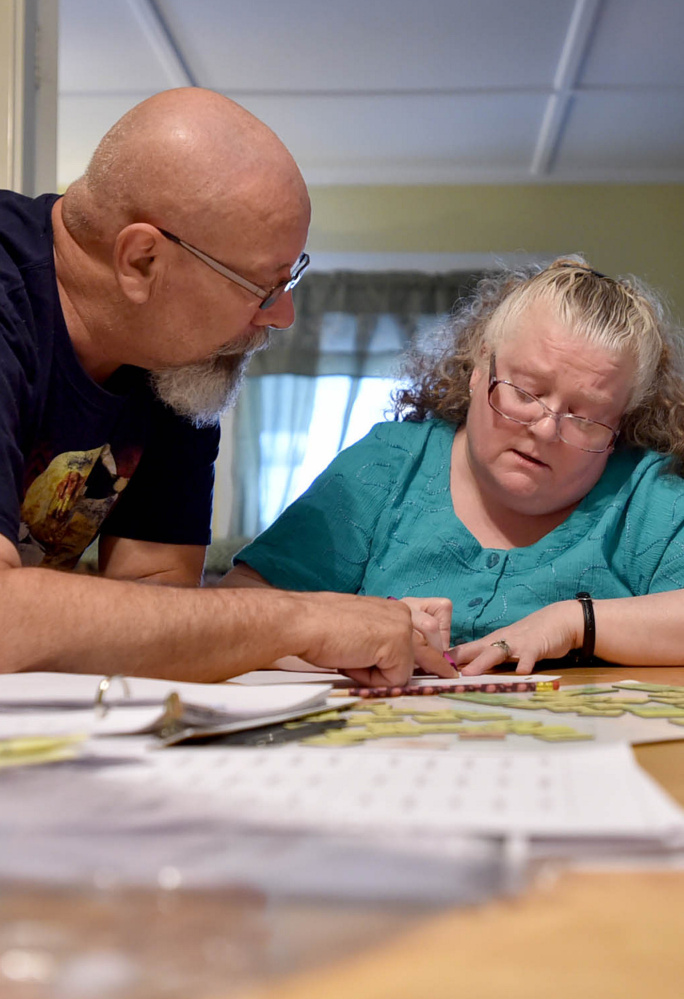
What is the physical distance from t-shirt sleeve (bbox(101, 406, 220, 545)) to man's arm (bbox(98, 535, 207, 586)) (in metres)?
0.01

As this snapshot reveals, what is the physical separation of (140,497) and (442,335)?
792 mm

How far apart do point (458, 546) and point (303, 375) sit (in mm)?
5126

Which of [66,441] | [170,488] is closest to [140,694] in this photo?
[66,441]

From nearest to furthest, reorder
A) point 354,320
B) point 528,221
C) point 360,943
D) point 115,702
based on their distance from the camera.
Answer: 1. point 360,943
2. point 115,702
3. point 528,221
4. point 354,320

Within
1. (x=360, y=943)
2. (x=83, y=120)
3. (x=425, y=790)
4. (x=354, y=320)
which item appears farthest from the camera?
(x=354, y=320)

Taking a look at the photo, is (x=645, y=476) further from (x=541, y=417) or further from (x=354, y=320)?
(x=354, y=320)

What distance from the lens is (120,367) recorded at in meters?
1.59

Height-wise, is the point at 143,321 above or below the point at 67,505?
above

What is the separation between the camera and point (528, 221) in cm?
636

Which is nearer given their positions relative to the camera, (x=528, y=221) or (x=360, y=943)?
(x=360, y=943)

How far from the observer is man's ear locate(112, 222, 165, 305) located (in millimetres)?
1425

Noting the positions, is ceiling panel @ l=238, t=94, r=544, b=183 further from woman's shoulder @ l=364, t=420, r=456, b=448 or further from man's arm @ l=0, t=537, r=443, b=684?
man's arm @ l=0, t=537, r=443, b=684

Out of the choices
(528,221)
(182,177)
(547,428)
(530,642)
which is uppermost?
(528,221)

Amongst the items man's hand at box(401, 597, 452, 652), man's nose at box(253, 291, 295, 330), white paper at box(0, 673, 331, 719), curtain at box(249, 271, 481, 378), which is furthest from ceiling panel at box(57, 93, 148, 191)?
white paper at box(0, 673, 331, 719)
